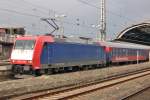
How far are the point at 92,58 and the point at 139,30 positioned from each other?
55810mm

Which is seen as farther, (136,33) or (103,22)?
(136,33)

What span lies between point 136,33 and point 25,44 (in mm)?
68655

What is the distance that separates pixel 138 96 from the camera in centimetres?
1747

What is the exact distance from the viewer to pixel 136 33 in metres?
93.1

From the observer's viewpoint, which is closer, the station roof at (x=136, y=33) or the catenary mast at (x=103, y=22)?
the catenary mast at (x=103, y=22)

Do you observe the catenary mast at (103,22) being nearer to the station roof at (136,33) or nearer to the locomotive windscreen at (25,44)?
the locomotive windscreen at (25,44)

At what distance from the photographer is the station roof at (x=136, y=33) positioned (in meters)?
84.7

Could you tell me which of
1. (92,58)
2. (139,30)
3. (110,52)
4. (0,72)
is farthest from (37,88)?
(139,30)

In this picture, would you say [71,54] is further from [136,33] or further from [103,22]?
[136,33]

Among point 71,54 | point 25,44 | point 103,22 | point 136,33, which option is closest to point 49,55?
point 25,44

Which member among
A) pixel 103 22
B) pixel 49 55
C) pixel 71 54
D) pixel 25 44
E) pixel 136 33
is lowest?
pixel 49 55

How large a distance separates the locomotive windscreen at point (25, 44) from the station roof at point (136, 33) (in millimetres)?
55995

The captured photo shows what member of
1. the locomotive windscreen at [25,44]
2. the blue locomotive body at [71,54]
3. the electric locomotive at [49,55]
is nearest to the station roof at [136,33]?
the blue locomotive body at [71,54]

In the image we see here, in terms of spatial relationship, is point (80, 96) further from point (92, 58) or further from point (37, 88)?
point (92, 58)
